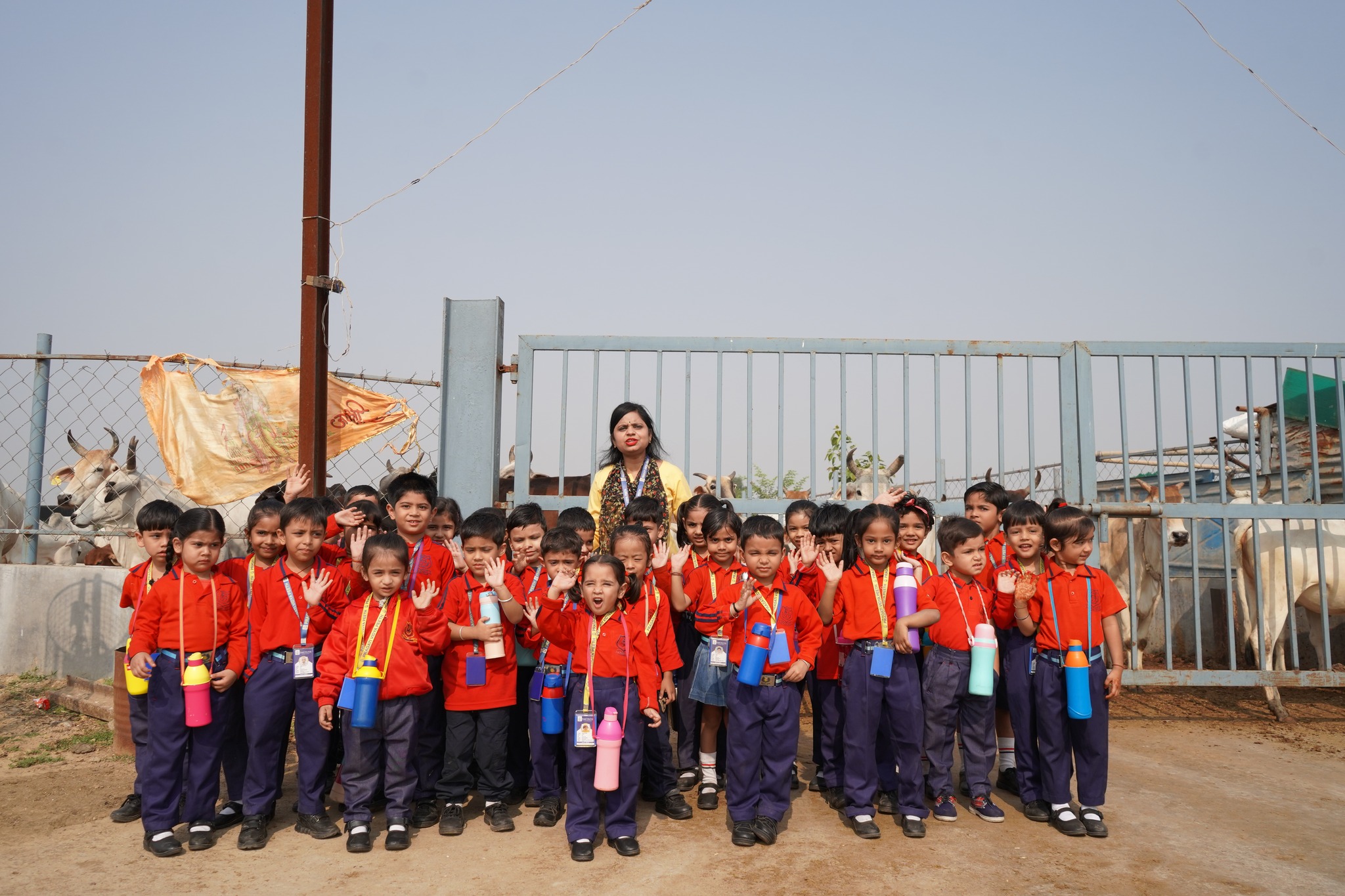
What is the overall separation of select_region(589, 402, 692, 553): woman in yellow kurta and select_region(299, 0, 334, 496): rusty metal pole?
158 centimetres

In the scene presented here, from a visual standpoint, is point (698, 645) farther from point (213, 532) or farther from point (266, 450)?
point (266, 450)

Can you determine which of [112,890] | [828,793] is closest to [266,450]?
[112,890]

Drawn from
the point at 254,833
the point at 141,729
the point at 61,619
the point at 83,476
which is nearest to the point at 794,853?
the point at 254,833

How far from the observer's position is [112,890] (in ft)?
10.1

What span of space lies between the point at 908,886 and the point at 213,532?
9.87ft

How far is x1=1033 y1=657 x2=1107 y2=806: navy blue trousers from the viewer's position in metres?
3.72

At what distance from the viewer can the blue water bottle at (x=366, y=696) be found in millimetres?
3408

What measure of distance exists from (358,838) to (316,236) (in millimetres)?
3163

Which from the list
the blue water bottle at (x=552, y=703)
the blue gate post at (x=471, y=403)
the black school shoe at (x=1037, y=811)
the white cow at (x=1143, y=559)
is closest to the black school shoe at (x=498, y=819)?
the blue water bottle at (x=552, y=703)

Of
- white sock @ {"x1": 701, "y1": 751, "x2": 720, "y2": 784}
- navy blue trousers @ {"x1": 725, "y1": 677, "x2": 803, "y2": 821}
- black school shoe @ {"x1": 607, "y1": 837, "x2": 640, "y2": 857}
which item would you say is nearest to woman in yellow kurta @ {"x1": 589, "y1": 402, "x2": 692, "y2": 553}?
white sock @ {"x1": 701, "y1": 751, "x2": 720, "y2": 784}

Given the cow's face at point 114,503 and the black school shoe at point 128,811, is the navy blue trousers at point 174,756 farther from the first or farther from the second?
the cow's face at point 114,503

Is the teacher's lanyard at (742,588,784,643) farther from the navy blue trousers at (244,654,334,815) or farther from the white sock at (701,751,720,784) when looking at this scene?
the navy blue trousers at (244,654,334,815)

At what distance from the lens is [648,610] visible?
3770 mm

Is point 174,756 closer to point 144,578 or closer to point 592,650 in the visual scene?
point 144,578
